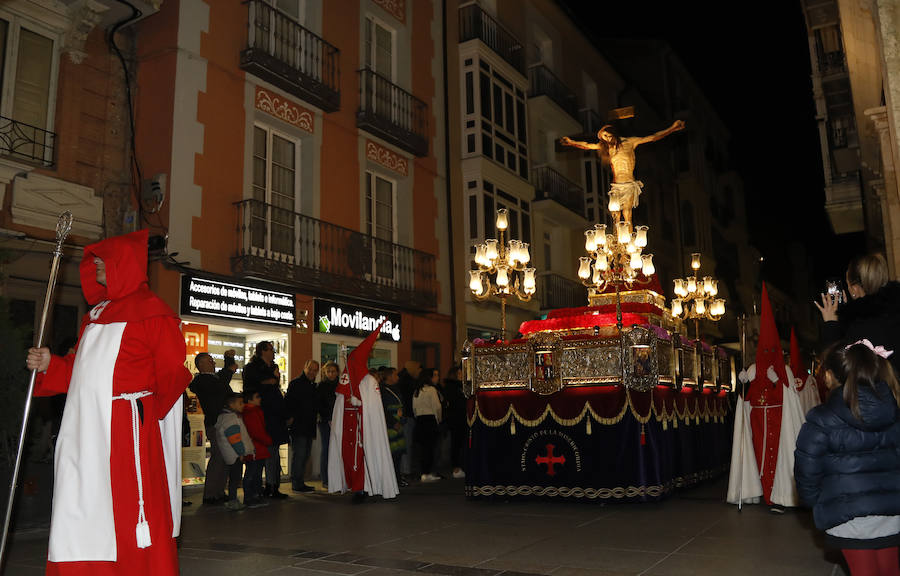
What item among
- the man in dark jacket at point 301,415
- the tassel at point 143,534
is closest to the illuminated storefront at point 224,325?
the man in dark jacket at point 301,415

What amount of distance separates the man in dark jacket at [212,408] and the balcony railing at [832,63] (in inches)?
489

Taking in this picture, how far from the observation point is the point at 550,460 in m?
8.81

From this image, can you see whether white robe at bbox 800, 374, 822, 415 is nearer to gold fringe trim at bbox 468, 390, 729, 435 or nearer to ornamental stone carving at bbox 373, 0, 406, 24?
gold fringe trim at bbox 468, 390, 729, 435

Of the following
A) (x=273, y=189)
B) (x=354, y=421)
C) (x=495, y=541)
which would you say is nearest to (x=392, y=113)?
(x=273, y=189)

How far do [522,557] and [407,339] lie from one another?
10.6m

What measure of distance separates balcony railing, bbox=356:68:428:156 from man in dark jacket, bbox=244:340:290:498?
267 inches

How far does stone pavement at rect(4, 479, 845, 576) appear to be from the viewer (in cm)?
551

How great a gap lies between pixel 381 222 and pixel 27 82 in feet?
24.7

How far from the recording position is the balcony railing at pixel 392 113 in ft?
51.4

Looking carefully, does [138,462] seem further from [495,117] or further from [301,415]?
[495,117]

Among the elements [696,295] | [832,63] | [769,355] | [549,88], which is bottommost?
[769,355]

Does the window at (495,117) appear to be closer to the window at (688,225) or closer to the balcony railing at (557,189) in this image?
the balcony railing at (557,189)

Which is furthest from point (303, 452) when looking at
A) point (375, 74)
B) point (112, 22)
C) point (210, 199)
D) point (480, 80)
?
point (480, 80)

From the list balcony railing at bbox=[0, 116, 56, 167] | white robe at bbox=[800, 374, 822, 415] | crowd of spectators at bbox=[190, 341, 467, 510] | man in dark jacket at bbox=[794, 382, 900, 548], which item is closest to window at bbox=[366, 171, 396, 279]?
crowd of spectators at bbox=[190, 341, 467, 510]
